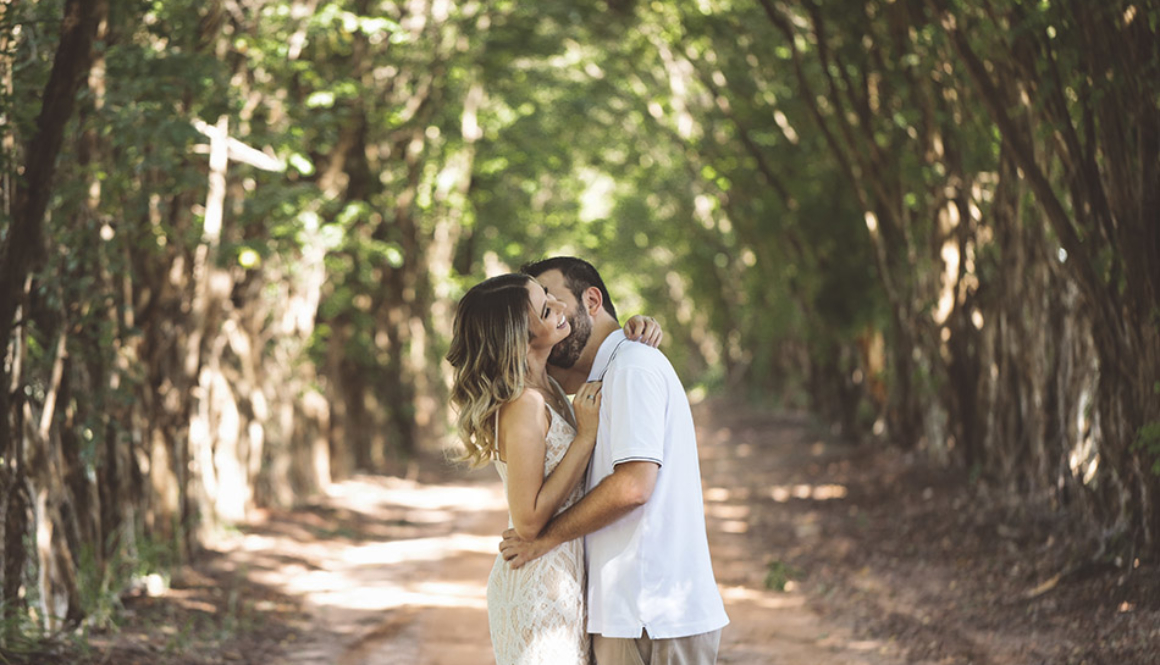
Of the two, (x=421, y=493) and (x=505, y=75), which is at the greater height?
(x=505, y=75)

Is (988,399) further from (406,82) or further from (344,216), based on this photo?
(406,82)

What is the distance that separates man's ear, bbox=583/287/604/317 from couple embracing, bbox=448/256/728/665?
0.16 m

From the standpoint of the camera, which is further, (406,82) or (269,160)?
(406,82)

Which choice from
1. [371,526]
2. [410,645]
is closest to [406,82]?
[371,526]

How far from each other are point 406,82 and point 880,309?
7.65 meters

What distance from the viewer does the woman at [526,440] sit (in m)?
3.73

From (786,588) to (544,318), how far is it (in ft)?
21.8

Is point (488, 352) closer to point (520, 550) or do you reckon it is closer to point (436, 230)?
point (520, 550)

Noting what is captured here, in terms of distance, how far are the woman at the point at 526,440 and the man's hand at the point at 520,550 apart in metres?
0.04

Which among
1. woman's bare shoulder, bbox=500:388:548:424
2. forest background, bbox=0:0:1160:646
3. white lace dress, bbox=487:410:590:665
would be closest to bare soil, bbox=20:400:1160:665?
forest background, bbox=0:0:1160:646

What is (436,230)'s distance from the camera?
23.2m

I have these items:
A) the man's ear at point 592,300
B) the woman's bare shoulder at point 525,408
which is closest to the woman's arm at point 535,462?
the woman's bare shoulder at point 525,408

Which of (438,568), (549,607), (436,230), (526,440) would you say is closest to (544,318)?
(526,440)

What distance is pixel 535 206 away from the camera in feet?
107
